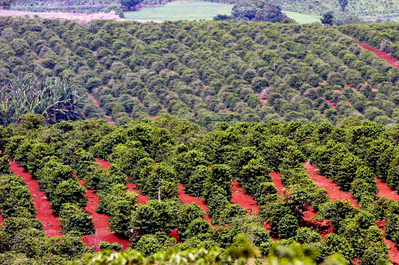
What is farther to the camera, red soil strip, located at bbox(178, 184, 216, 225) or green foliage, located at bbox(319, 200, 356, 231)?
red soil strip, located at bbox(178, 184, 216, 225)

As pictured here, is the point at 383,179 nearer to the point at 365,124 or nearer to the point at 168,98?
the point at 365,124

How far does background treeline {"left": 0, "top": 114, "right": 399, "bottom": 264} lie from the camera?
78.6 feet

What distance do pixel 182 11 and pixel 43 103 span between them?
10956cm

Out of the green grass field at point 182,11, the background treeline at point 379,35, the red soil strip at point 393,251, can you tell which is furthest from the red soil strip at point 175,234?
the green grass field at point 182,11

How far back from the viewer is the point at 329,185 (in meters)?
34.4

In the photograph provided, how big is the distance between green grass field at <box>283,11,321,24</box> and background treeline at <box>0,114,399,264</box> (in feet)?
385

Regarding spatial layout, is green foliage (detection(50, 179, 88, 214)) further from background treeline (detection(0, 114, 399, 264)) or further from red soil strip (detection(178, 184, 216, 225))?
red soil strip (detection(178, 184, 216, 225))

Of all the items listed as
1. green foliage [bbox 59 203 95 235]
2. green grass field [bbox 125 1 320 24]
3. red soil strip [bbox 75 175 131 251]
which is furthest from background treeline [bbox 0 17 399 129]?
green foliage [bbox 59 203 95 235]

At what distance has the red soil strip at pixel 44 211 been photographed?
28.5m

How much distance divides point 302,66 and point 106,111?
46424 millimetres

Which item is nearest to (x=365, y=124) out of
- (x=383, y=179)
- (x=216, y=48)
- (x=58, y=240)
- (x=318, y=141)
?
(x=318, y=141)

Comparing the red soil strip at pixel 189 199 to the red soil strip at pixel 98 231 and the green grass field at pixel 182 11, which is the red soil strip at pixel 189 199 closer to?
the red soil strip at pixel 98 231

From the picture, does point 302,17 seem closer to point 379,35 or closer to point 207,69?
point 379,35

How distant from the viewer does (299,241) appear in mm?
24188
